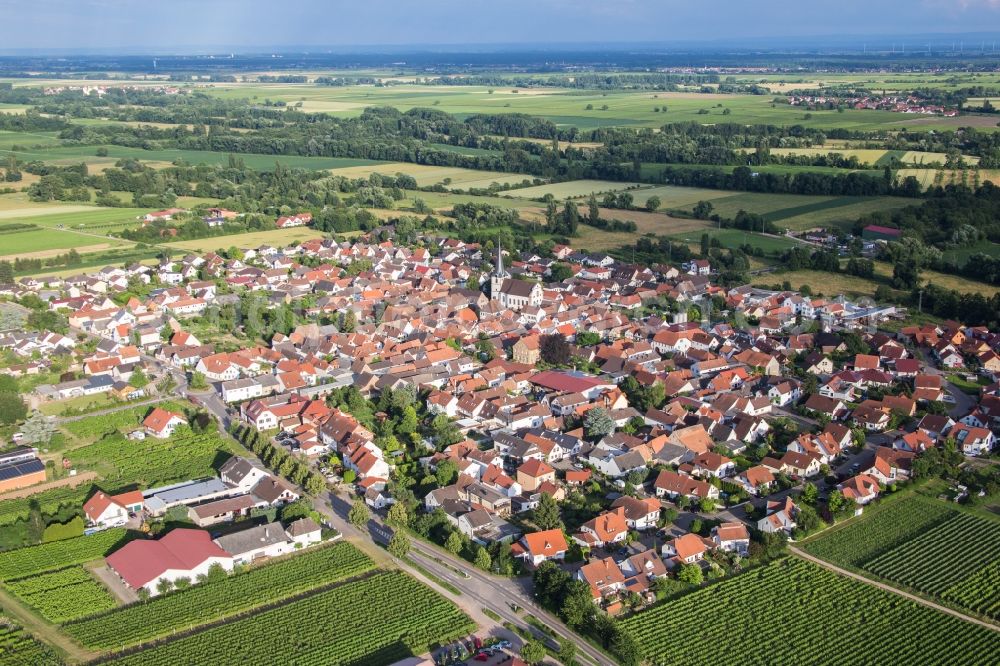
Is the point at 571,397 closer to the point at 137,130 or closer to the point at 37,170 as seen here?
the point at 37,170

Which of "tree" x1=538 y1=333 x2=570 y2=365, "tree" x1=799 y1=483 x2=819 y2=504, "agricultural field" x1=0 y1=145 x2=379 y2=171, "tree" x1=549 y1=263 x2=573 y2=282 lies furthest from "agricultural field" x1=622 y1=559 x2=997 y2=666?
"agricultural field" x1=0 y1=145 x2=379 y2=171

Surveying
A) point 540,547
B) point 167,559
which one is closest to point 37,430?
point 167,559

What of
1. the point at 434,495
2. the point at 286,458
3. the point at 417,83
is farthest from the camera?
the point at 417,83

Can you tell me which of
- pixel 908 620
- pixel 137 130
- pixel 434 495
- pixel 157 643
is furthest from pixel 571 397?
pixel 137 130

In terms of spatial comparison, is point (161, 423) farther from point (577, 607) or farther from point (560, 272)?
point (560, 272)

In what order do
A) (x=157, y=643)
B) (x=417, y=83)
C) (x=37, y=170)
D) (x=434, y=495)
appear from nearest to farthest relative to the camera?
(x=157, y=643) < (x=434, y=495) < (x=37, y=170) < (x=417, y=83)

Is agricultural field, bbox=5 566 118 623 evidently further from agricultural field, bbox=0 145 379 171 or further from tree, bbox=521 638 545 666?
agricultural field, bbox=0 145 379 171
